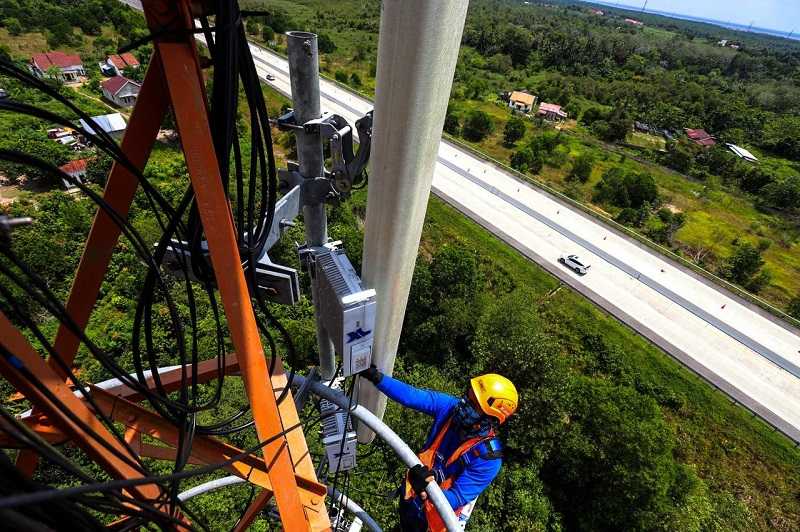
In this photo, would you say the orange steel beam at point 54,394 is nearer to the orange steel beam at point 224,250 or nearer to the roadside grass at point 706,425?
the orange steel beam at point 224,250

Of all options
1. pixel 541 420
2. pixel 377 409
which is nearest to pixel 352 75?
pixel 541 420

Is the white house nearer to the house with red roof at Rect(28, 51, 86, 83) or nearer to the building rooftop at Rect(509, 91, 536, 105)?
the house with red roof at Rect(28, 51, 86, 83)

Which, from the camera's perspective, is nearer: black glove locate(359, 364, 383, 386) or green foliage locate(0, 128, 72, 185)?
black glove locate(359, 364, 383, 386)

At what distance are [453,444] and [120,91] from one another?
44.0 m

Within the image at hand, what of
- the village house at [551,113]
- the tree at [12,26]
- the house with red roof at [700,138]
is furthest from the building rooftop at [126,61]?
the house with red roof at [700,138]

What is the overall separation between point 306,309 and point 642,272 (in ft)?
65.4

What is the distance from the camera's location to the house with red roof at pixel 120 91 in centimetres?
3622

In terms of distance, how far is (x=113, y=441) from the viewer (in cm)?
268

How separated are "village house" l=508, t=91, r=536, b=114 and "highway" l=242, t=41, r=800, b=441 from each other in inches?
999

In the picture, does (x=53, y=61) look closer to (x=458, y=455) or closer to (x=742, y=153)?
(x=458, y=455)

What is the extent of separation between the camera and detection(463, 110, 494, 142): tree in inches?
1644

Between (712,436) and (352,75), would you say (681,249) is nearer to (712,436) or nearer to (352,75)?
(712,436)

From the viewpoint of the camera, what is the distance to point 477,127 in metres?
42.2

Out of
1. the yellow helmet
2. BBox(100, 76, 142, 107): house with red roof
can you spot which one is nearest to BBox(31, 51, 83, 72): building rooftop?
BBox(100, 76, 142, 107): house with red roof
